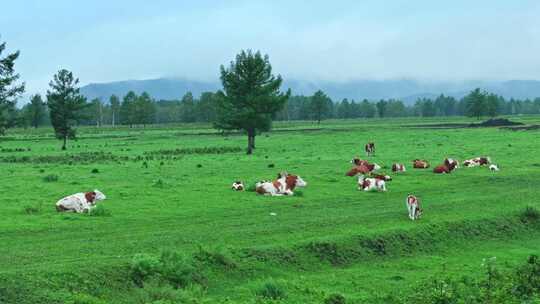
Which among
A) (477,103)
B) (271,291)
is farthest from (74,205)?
(477,103)

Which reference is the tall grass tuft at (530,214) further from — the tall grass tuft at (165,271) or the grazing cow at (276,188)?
the tall grass tuft at (165,271)

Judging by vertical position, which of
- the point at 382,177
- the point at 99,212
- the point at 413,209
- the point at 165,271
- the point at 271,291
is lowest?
the point at 271,291

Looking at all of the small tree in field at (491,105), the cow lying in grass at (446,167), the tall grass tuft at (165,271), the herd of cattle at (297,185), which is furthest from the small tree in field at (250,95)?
the small tree in field at (491,105)

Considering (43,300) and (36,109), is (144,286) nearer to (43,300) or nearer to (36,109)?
(43,300)

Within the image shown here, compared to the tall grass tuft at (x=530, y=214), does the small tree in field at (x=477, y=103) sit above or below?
above

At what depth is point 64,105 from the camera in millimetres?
69625

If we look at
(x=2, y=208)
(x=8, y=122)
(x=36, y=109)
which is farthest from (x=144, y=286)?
(x=36, y=109)

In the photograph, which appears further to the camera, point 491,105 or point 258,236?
point 491,105

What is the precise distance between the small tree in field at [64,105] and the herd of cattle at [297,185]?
41663 millimetres

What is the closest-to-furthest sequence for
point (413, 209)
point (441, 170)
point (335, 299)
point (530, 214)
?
point (335, 299), point (413, 209), point (530, 214), point (441, 170)

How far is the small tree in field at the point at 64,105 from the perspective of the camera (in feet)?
227

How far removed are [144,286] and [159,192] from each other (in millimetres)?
12782

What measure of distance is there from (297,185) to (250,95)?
2853cm

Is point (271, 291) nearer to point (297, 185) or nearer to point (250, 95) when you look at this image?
point (297, 185)
